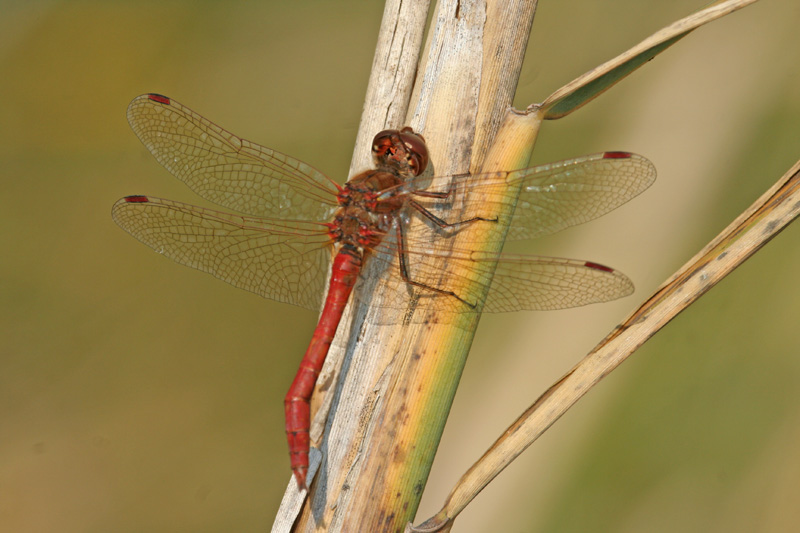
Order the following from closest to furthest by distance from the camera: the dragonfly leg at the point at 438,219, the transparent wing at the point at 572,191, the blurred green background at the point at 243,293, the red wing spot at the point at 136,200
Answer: the dragonfly leg at the point at 438,219, the transparent wing at the point at 572,191, the red wing spot at the point at 136,200, the blurred green background at the point at 243,293

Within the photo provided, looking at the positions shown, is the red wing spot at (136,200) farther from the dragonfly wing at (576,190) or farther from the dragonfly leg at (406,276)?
the dragonfly wing at (576,190)

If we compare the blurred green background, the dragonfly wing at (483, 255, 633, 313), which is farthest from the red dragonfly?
the blurred green background

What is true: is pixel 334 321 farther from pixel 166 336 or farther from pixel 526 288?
pixel 166 336

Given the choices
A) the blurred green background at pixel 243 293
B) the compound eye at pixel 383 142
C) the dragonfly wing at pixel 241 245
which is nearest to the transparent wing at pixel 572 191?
→ the compound eye at pixel 383 142

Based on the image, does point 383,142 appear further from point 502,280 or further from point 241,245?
point 241,245

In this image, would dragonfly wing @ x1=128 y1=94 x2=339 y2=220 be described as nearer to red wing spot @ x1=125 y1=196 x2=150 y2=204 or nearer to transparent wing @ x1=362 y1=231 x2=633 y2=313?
red wing spot @ x1=125 y1=196 x2=150 y2=204

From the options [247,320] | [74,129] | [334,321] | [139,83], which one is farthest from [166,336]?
[334,321]
